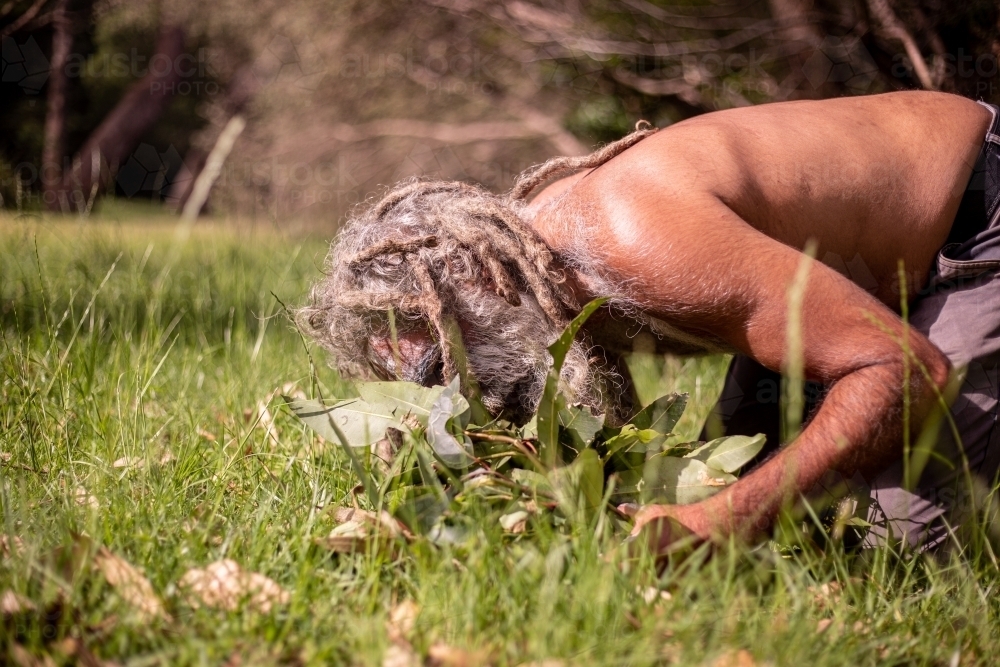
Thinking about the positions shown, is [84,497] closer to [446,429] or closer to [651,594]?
[446,429]

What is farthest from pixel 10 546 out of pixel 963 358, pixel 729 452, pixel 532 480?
pixel 963 358

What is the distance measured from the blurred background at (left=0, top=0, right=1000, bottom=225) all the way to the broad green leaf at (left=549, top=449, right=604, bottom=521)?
1.72 m

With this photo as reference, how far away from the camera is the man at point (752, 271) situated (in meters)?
1.99

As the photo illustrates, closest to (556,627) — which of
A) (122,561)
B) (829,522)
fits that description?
(122,561)

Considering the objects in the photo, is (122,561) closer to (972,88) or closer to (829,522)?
(829,522)

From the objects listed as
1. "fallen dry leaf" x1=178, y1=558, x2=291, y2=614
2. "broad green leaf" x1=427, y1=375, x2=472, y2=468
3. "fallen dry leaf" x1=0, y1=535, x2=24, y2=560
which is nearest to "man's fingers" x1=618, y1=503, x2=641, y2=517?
"broad green leaf" x1=427, y1=375, x2=472, y2=468

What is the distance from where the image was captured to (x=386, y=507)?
195cm

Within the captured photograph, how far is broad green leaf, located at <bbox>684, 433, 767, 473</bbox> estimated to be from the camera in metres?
1.99

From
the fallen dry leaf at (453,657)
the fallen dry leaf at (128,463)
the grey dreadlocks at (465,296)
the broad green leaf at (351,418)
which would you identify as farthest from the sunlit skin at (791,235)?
the fallen dry leaf at (128,463)

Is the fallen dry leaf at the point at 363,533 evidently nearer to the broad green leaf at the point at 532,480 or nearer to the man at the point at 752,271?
the broad green leaf at the point at 532,480

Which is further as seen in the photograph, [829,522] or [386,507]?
[829,522]

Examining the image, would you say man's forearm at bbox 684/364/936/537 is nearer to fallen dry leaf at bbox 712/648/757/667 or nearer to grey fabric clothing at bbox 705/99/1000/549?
grey fabric clothing at bbox 705/99/1000/549

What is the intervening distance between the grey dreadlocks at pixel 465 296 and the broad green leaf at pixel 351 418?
246 millimetres

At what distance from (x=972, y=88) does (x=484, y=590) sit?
346 cm
